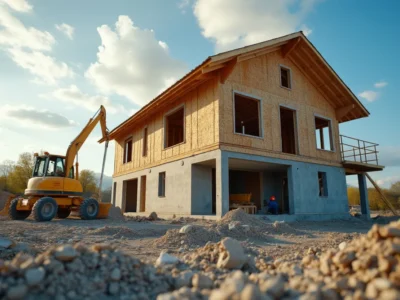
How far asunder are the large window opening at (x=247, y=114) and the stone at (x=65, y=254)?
41.1ft

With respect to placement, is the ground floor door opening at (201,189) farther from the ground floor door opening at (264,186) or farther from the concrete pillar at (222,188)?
the ground floor door opening at (264,186)

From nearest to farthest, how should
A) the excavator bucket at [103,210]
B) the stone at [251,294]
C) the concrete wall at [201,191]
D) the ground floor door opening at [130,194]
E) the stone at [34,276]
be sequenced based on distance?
the stone at [251,294]
the stone at [34,276]
the excavator bucket at [103,210]
the concrete wall at [201,191]
the ground floor door opening at [130,194]

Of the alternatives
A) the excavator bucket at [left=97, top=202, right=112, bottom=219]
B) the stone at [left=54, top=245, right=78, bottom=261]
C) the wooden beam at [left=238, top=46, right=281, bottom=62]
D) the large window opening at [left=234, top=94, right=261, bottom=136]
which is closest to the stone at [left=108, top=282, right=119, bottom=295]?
the stone at [left=54, top=245, right=78, bottom=261]

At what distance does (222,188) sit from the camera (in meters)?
11.7

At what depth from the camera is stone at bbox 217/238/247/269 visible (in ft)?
12.3

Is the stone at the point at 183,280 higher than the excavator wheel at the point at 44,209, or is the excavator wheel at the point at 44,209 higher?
the excavator wheel at the point at 44,209

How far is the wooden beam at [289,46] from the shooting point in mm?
15195

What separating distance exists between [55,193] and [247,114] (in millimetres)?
12524

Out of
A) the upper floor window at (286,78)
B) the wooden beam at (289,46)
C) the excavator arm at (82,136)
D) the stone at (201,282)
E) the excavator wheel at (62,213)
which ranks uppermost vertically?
the wooden beam at (289,46)

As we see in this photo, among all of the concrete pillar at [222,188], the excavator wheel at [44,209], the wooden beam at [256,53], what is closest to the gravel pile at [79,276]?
the concrete pillar at [222,188]

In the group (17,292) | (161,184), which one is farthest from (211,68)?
(17,292)

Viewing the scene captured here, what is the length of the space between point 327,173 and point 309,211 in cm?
309

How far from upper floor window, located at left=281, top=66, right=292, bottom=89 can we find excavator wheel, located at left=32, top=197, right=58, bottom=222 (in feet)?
44.1

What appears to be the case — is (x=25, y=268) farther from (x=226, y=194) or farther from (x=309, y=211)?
(x=309, y=211)
